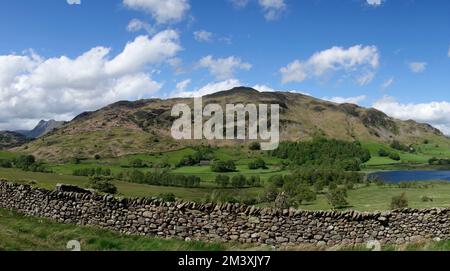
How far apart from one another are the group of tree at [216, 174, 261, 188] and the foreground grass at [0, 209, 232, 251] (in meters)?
149

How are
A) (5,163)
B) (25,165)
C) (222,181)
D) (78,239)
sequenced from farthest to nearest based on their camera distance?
1. (5,163)
2. (25,165)
3. (222,181)
4. (78,239)

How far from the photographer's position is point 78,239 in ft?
57.8

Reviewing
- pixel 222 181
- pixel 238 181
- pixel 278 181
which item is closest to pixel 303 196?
pixel 278 181

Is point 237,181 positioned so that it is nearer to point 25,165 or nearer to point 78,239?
point 25,165

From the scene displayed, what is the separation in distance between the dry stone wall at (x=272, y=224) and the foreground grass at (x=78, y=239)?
85 cm

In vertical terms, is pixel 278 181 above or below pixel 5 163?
below

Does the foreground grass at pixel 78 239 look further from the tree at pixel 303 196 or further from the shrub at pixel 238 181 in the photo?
the shrub at pixel 238 181

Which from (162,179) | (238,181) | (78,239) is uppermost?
(78,239)

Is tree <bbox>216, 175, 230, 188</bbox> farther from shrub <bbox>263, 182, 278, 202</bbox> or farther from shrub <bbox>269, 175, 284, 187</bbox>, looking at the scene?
shrub <bbox>263, 182, 278, 202</bbox>

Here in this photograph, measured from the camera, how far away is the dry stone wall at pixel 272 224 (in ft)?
62.7

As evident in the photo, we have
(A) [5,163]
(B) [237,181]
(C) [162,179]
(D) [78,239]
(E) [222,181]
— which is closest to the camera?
(D) [78,239]

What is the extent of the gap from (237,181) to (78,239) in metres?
160
